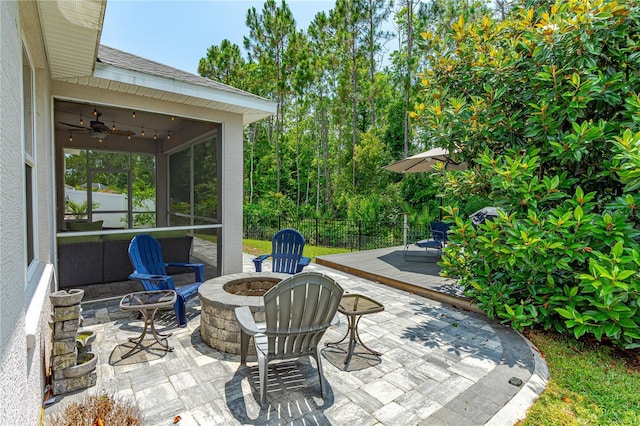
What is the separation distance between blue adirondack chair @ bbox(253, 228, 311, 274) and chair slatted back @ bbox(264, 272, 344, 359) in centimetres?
256

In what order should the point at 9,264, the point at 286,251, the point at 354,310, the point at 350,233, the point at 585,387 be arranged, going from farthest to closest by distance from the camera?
the point at 350,233
the point at 286,251
the point at 354,310
the point at 585,387
the point at 9,264

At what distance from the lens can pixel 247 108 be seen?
5207 millimetres

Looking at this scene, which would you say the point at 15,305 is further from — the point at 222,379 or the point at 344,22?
the point at 344,22

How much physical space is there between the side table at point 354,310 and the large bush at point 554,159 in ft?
5.38

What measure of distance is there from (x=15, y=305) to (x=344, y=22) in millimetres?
18548

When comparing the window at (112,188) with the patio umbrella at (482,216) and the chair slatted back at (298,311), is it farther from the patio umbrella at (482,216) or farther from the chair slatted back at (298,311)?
the patio umbrella at (482,216)

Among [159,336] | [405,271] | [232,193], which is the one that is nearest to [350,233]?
[405,271]

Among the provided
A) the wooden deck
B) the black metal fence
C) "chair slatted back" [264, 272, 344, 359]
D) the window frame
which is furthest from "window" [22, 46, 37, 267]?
the black metal fence

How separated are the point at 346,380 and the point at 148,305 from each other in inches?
81.0

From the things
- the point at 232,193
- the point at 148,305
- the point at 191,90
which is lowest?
the point at 148,305

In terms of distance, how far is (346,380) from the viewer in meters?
2.76

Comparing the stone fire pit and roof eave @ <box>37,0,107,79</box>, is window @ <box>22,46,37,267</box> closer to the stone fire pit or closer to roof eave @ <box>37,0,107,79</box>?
roof eave @ <box>37,0,107,79</box>

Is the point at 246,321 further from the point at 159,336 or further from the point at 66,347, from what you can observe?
the point at 159,336

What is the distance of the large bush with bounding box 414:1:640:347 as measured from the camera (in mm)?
3146
